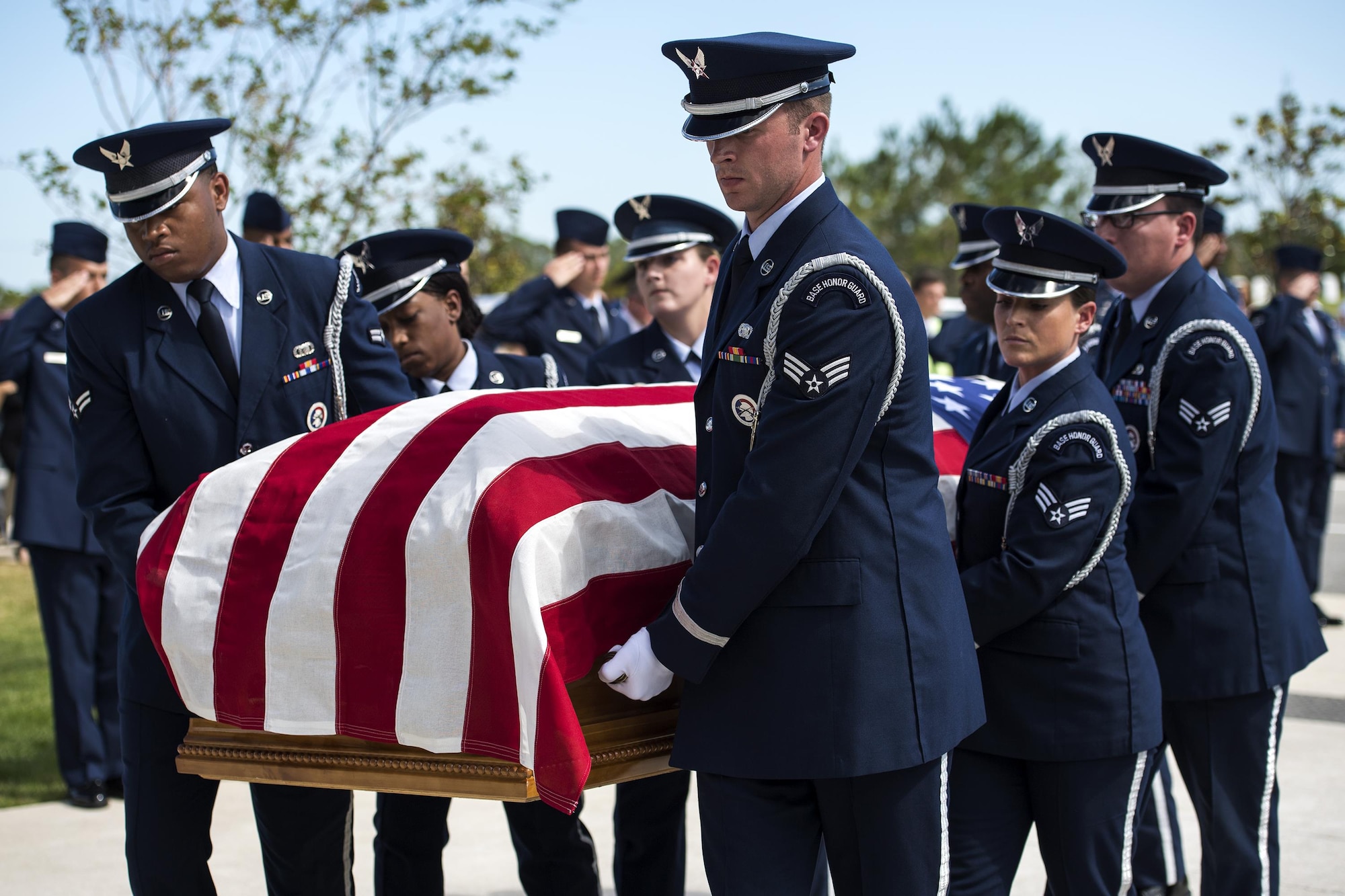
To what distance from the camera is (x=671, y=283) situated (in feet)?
13.4

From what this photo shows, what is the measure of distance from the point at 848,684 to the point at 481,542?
66 cm

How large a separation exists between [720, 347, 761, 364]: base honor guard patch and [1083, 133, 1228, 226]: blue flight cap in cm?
157

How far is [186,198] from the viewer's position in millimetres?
2768

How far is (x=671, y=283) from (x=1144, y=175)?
4.68 feet

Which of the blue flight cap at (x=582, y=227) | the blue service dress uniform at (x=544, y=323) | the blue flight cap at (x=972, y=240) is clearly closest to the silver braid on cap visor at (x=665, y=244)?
the blue flight cap at (x=972, y=240)

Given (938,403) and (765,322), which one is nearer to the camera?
(765,322)

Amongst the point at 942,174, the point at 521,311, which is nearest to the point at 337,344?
the point at 521,311

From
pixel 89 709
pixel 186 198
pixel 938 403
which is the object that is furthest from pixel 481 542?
pixel 89 709

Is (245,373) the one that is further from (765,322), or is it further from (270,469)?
(765,322)

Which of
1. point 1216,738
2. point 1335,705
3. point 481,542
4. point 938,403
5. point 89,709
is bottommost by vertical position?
point 1335,705

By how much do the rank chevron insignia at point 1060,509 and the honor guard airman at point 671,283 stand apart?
1.50 meters

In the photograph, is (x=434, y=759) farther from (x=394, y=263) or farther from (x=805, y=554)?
(x=394, y=263)

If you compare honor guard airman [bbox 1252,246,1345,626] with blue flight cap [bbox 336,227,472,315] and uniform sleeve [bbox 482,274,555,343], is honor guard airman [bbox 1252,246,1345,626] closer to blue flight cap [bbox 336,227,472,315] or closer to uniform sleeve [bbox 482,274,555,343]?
uniform sleeve [bbox 482,274,555,343]

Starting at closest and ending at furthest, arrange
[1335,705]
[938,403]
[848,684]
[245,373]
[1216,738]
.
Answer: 1. [848,684]
2. [245,373]
3. [1216,738]
4. [938,403]
5. [1335,705]
